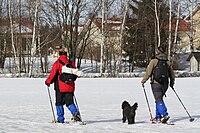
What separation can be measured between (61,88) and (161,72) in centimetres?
219

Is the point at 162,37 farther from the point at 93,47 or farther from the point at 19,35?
the point at 19,35

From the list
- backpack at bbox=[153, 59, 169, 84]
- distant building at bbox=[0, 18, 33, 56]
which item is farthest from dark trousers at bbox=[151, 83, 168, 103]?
distant building at bbox=[0, 18, 33, 56]

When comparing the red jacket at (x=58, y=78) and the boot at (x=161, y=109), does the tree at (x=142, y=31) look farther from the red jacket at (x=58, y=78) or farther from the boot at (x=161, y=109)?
the red jacket at (x=58, y=78)

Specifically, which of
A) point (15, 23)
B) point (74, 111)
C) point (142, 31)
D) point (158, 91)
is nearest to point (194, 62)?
point (142, 31)

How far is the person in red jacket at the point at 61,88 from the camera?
329 inches

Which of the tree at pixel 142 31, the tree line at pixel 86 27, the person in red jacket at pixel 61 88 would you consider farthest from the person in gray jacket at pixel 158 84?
the tree at pixel 142 31

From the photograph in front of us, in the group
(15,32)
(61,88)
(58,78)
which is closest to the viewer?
(61,88)

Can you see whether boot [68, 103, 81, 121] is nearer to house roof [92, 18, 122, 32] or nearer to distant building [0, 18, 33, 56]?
house roof [92, 18, 122, 32]

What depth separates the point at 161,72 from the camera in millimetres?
8672

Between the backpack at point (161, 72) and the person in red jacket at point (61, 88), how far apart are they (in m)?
1.81

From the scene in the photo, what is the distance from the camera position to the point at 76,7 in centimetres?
4259

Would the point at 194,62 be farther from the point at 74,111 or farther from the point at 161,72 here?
the point at 74,111

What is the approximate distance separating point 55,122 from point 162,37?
3821 cm

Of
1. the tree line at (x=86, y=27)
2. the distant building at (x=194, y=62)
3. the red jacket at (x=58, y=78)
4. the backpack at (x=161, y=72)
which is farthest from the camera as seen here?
the distant building at (x=194, y=62)
